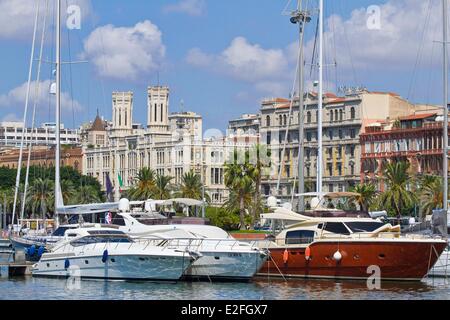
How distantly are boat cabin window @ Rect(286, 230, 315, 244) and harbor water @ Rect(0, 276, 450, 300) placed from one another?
170cm

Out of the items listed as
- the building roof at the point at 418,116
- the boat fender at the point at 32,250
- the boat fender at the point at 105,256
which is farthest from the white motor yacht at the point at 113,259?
the building roof at the point at 418,116

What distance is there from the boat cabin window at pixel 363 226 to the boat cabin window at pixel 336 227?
0.25 m

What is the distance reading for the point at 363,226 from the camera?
4788 cm

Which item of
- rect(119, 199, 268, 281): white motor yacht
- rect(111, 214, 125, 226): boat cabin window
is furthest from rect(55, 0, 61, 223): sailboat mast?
rect(119, 199, 268, 281): white motor yacht

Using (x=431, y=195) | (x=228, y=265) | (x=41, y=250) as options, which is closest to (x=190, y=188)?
(x=431, y=195)

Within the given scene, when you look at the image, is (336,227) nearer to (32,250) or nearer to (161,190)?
(32,250)

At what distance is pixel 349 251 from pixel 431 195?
5721cm

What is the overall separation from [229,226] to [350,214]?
61.1 m

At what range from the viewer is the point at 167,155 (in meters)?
175

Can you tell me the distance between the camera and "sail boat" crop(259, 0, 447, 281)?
4644 cm

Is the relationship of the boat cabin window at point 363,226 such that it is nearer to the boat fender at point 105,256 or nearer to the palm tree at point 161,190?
the boat fender at point 105,256

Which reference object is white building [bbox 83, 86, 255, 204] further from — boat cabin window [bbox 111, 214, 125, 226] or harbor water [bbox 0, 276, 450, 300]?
harbor water [bbox 0, 276, 450, 300]
